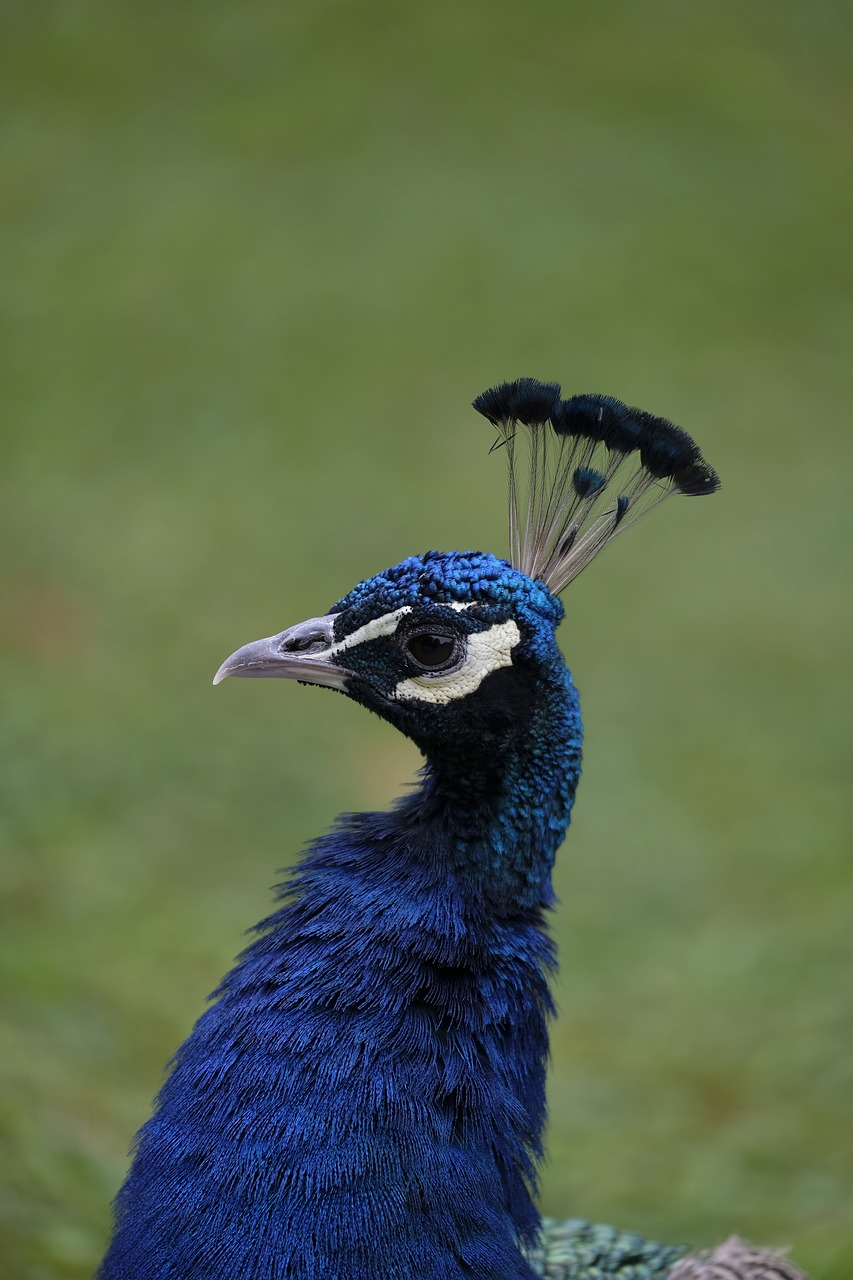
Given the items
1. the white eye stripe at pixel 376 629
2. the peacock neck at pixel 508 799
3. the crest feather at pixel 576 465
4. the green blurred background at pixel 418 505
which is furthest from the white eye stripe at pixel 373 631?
the green blurred background at pixel 418 505

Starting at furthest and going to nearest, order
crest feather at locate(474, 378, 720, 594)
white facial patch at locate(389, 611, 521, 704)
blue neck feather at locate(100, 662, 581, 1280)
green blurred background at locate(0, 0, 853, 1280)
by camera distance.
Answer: green blurred background at locate(0, 0, 853, 1280) < crest feather at locate(474, 378, 720, 594) < white facial patch at locate(389, 611, 521, 704) < blue neck feather at locate(100, 662, 581, 1280)

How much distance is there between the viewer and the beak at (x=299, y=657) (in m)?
2.15

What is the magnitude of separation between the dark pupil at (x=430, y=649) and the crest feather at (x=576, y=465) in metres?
0.30

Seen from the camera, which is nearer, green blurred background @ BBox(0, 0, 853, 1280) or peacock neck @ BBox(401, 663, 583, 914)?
peacock neck @ BBox(401, 663, 583, 914)

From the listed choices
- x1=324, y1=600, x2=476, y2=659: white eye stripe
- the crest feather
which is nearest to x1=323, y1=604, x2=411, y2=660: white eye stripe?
x1=324, y1=600, x2=476, y2=659: white eye stripe

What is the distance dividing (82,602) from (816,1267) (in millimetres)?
4218

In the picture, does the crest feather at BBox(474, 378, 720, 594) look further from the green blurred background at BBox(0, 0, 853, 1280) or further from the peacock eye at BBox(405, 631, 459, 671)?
the green blurred background at BBox(0, 0, 853, 1280)

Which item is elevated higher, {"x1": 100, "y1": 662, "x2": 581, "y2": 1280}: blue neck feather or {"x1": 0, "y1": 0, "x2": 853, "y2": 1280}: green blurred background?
{"x1": 0, "y1": 0, "x2": 853, "y2": 1280}: green blurred background

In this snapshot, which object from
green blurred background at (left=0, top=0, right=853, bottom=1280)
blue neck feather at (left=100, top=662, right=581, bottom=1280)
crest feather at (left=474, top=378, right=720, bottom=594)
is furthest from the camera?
green blurred background at (left=0, top=0, right=853, bottom=1280)

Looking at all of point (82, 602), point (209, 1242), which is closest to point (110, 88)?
point (82, 602)

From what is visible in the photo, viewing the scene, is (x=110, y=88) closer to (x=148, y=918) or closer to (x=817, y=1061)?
(x=148, y=918)

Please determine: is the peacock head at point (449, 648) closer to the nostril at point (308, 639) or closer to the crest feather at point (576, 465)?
the nostril at point (308, 639)

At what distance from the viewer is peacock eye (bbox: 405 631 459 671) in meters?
2.09

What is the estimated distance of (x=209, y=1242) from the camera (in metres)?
1.90
